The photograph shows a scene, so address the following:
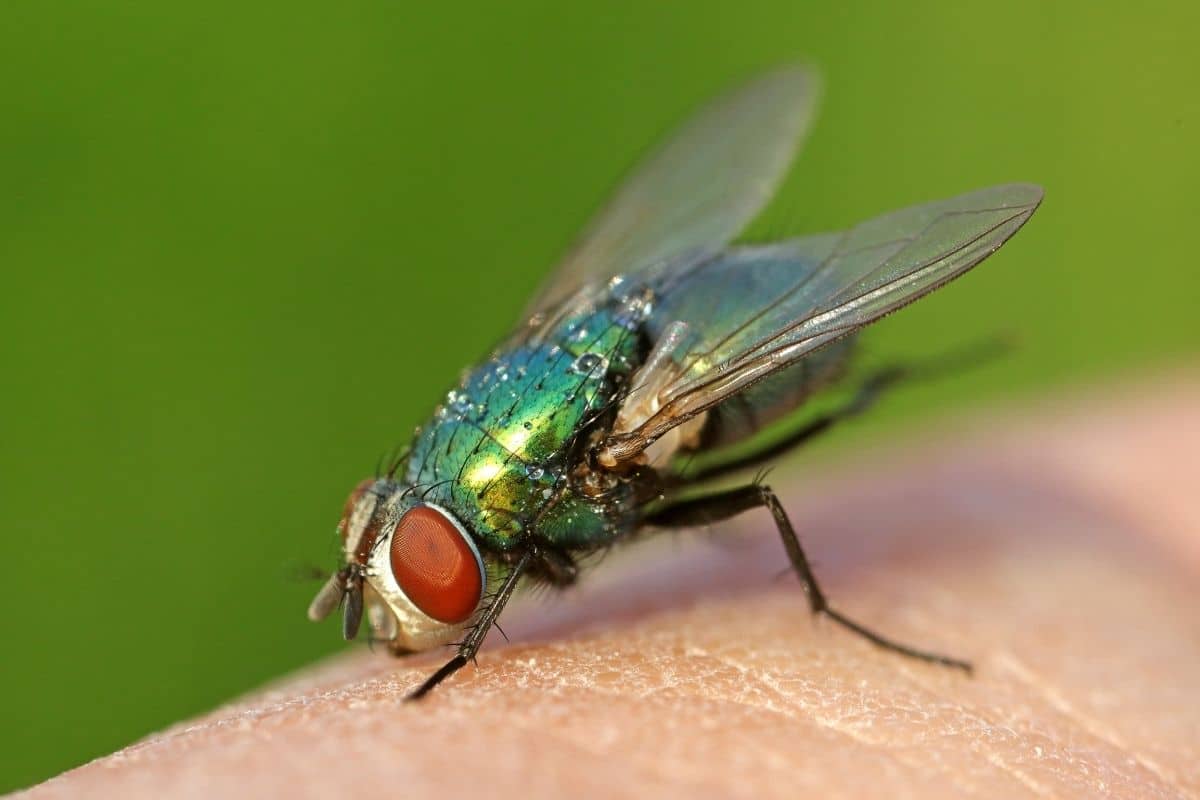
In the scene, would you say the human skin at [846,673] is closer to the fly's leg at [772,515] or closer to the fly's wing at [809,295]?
the fly's leg at [772,515]

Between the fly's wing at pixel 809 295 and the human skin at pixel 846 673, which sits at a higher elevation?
the fly's wing at pixel 809 295

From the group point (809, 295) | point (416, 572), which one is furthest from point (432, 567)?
point (809, 295)

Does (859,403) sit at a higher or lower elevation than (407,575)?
higher

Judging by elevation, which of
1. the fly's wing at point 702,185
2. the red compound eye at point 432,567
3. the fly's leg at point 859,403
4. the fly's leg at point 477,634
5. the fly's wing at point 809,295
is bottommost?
the fly's leg at point 477,634

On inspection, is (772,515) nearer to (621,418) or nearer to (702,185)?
(621,418)

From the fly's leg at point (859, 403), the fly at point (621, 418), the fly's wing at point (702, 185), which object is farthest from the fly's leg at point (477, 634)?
the fly's wing at point (702, 185)
